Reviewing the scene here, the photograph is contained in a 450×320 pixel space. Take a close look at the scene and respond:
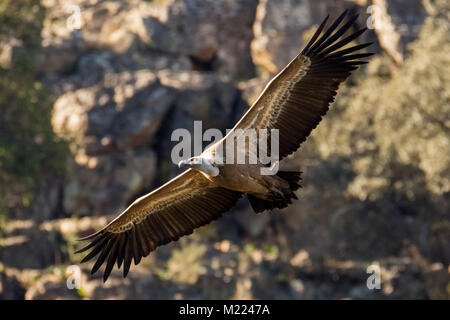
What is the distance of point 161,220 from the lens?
1055cm

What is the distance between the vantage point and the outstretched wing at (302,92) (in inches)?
365

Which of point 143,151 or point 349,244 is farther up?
point 143,151

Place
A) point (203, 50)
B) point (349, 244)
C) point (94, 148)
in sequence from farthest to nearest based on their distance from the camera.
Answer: point (203, 50) → point (94, 148) → point (349, 244)

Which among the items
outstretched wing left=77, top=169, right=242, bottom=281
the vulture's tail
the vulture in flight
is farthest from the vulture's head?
outstretched wing left=77, top=169, right=242, bottom=281

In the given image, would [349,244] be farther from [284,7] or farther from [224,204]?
[224,204]

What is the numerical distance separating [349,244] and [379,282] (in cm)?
285

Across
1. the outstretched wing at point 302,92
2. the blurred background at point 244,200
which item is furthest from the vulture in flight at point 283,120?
the blurred background at point 244,200

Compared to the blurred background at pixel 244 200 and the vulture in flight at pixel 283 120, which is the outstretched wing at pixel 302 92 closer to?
the vulture in flight at pixel 283 120

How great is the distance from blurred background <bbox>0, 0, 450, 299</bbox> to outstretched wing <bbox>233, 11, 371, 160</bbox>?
8.32 meters

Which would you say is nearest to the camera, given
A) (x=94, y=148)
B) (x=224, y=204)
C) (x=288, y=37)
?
(x=224, y=204)

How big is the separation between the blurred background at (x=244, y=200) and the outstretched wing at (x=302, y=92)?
8317mm

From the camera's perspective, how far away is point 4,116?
23.0 metres

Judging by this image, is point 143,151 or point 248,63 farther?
point 248,63

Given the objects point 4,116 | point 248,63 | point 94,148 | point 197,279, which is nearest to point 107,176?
point 94,148
